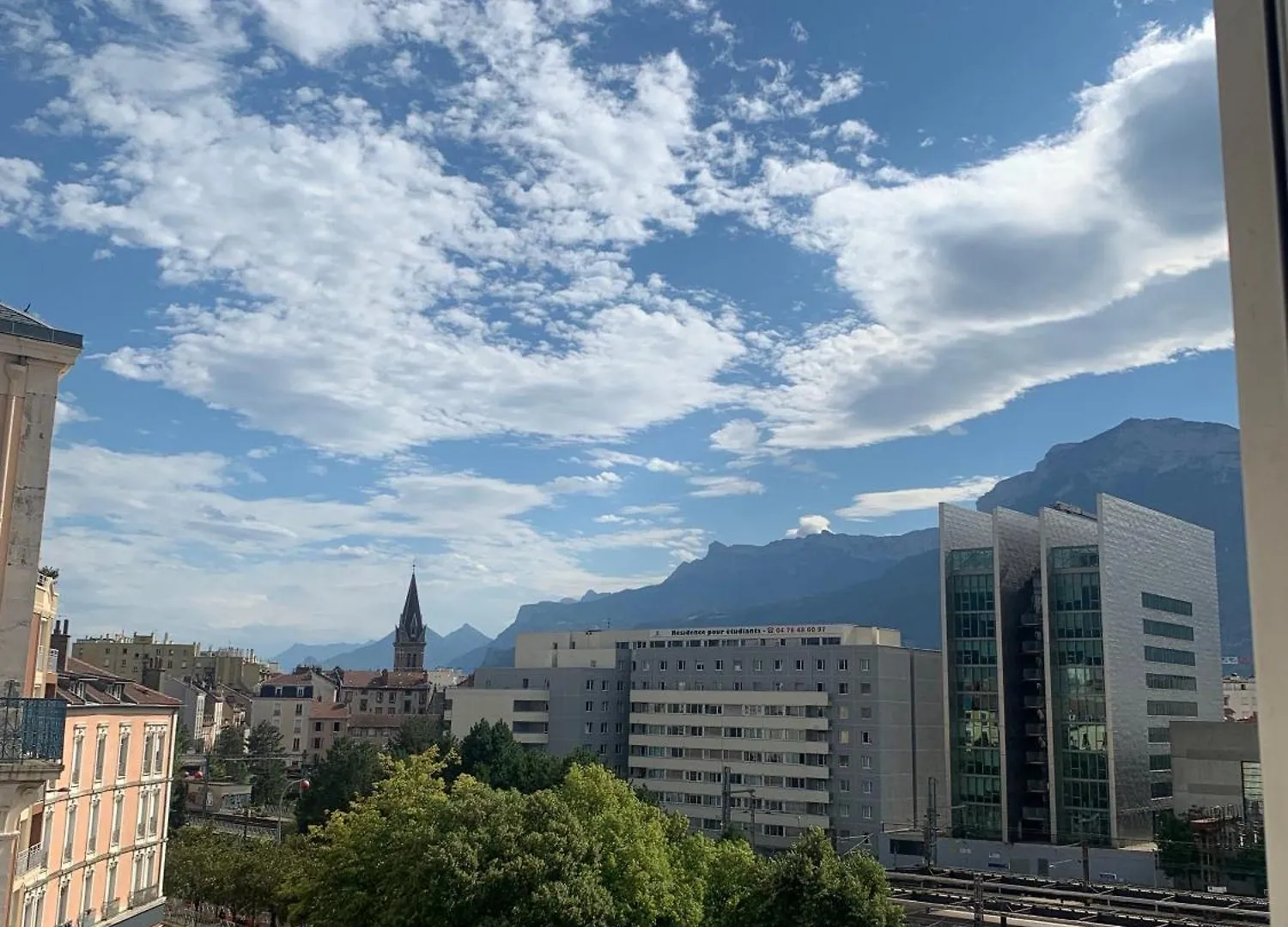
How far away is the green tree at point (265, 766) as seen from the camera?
9712 cm

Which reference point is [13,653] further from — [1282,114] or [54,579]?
[1282,114]

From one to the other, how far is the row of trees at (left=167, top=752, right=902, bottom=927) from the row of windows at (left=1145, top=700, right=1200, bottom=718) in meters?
52.9

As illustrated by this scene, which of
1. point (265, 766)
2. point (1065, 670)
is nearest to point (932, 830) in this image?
point (1065, 670)

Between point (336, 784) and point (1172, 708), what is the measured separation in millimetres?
58497

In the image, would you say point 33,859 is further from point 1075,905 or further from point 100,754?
point 1075,905

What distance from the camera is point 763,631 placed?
282 feet

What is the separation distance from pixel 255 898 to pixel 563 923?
24673 millimetres

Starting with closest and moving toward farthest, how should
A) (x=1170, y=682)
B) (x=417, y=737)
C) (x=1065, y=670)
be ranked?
1. (x=1065, y=670)
2. (x=1170, y=682)
3. (x=417, y=737)

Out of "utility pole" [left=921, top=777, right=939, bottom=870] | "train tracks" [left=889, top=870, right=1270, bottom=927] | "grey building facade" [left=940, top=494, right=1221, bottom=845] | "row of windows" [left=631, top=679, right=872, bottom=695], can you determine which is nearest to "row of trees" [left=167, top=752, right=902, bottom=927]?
"train tracks" [left=889, top=870, right=1270, bottom=927]

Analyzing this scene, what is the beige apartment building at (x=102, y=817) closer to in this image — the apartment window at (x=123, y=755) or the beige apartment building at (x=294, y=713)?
the apartment window at (x=123, y=755)

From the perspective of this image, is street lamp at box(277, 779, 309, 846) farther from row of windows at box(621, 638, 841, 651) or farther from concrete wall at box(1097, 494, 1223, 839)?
concrete wall at box(1097, 494, 1223, 839)

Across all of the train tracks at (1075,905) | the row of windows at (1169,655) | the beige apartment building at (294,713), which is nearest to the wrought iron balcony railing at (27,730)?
the train tracks at (1075,905)

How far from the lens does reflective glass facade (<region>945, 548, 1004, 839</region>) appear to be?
248 ft

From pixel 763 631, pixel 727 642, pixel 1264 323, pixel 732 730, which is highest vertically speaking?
pixel 763 631
